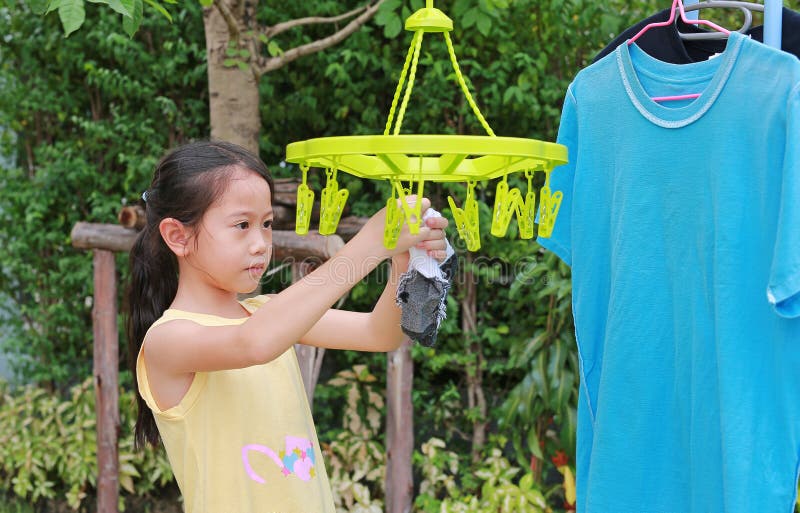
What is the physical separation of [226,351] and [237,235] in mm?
202

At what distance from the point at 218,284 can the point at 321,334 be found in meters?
0.26

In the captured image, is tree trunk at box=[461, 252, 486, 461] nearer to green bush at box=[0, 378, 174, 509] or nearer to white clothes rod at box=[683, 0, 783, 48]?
green bush at box=[0, 378, 174, 509]

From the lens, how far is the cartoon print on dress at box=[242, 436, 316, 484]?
1562mm

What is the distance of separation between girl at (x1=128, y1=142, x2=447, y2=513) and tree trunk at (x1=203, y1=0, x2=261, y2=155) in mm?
1467

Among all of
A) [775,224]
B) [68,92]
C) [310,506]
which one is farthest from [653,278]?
[68,92]

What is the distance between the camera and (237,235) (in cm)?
146

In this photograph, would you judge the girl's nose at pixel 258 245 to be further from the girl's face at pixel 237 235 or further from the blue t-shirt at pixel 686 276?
the blue t-shirt at pixel 686 276

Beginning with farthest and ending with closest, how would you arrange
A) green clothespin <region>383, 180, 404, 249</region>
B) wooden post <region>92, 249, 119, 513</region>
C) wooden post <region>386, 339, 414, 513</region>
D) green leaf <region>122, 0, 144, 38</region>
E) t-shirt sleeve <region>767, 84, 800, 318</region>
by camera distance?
wooden post <region>92, 249, 119, 513</region>
wooden post <region>386, 339, 414, 513</region>
green leaf <region>122, 0, 144, 38</region>
t-shirt sleeve <region>767, 84, 800, 318</region>
green clothespin <region>383, 180, 404, 249</region>

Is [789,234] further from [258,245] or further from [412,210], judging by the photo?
[258,245]

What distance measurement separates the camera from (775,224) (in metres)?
1.44

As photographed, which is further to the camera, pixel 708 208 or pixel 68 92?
pixel 68 92

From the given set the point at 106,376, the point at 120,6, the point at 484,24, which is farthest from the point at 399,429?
the point at 120,6

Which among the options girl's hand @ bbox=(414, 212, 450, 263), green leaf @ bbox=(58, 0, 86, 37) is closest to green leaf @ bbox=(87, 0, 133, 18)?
green leaf @ bbox=(58, 0, 86, 37)

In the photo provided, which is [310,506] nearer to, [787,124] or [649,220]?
[649,220]
